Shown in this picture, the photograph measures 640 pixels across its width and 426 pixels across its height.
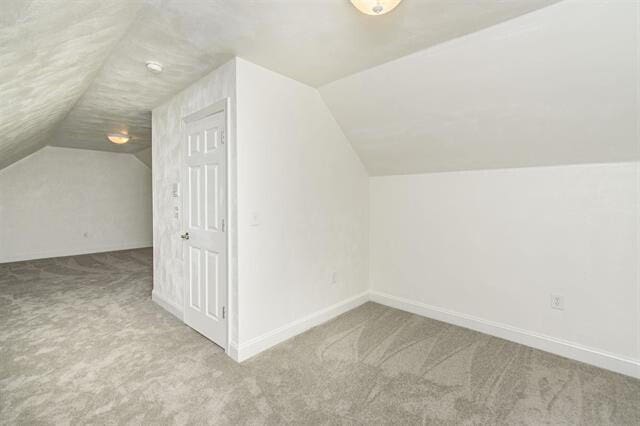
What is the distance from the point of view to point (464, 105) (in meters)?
2.44

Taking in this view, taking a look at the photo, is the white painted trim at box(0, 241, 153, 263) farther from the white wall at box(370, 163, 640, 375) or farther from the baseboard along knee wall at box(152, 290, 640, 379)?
the white wall at box(370, 163, 640, 375)

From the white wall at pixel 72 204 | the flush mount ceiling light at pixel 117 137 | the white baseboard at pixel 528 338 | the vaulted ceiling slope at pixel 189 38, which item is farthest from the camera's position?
the white wall at pixel 72 204

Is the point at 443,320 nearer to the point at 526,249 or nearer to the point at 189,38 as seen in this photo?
the point at 526,249

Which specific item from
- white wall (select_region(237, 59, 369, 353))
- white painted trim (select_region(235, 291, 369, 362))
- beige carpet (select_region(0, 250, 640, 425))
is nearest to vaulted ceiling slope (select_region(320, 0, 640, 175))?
white wall (select_region(237, 59, 369, 353))

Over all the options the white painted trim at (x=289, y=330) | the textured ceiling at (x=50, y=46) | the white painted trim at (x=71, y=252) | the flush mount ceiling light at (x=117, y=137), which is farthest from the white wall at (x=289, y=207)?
the white painted trim at (x=71, y=252)

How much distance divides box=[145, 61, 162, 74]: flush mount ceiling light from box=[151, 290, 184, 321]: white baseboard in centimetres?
235

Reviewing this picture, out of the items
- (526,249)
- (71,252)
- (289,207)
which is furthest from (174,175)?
(71,252)

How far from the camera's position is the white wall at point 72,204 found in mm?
5934

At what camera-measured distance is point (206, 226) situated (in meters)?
2.77

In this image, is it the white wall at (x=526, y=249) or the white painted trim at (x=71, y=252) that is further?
the white painted trim at (x=71, y=252)

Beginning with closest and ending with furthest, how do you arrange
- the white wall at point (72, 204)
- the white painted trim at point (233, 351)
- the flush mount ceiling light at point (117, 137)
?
the white painted trim at point (233, 351)
the flush mount ceiling light at point (117, 137)
the white wall at point (72, 204)

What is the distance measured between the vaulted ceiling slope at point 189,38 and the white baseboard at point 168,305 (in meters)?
2.25

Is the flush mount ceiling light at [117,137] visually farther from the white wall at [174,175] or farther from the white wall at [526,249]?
the white wall at [526,249]

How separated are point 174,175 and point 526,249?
142 inches
